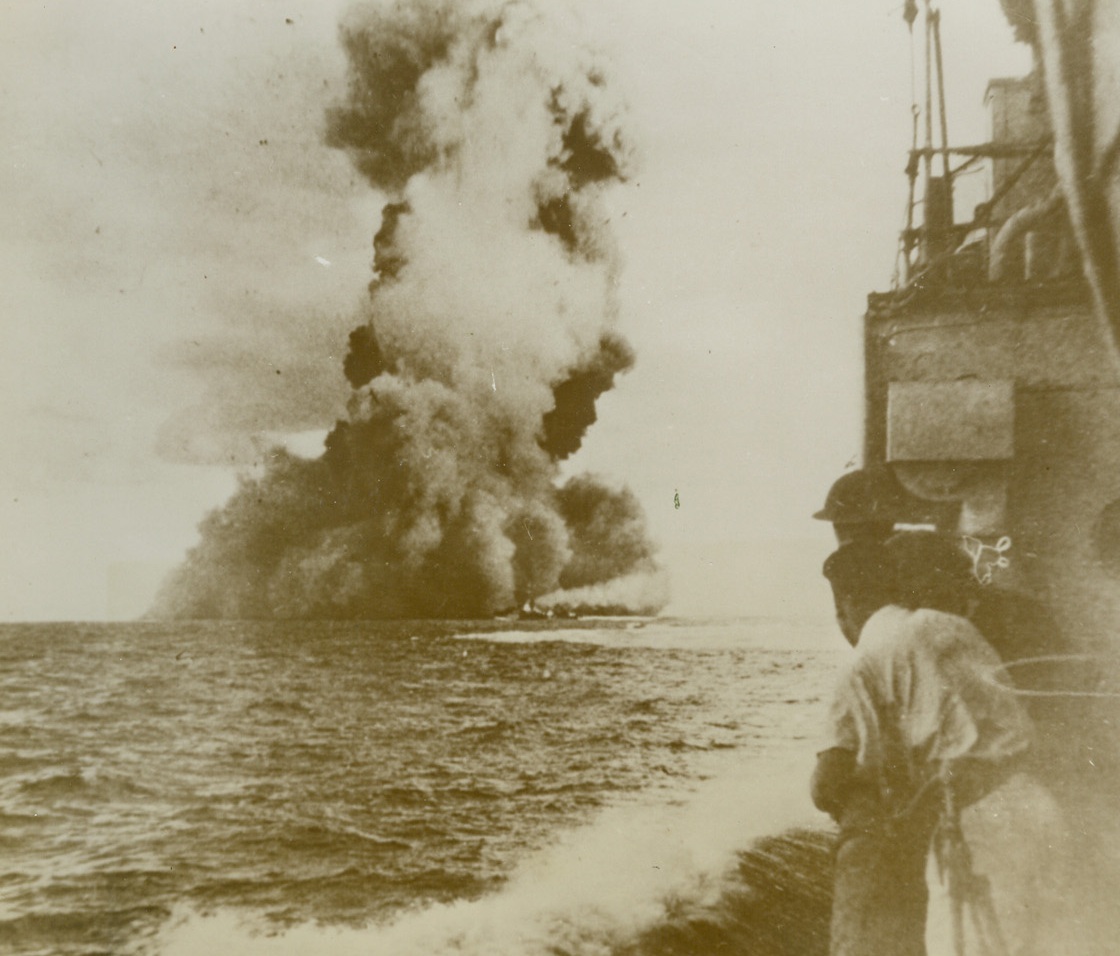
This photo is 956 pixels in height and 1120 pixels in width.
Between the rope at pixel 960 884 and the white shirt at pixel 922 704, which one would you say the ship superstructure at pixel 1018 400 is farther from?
the rope at pixel 960 884

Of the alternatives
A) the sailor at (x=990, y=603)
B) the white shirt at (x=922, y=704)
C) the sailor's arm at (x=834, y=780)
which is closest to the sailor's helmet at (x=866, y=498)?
the sailor at (x=990, y=603)

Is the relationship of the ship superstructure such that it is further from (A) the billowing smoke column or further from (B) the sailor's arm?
(A) the billowing smoke column

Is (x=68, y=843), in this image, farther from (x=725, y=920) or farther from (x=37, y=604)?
(x=725, y=920)

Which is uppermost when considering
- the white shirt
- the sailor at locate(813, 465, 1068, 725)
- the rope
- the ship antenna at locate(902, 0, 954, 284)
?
the ship antenna at locate(902, 0, 954, 284)

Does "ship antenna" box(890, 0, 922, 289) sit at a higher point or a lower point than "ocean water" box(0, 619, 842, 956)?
higher

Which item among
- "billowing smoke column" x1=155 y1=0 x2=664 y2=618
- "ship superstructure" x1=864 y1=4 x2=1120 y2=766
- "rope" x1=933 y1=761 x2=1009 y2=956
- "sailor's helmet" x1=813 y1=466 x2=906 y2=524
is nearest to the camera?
"rope" x1=933 y1=761 x2=1009 y2=956

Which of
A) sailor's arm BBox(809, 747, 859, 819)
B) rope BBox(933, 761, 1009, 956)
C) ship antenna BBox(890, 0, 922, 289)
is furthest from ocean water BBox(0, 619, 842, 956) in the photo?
ship antenna BBox(890, 0, 922, 289)

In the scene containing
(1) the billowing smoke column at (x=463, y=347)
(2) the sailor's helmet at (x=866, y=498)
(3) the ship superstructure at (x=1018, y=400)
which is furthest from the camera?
(1) the billowing smoke column at (x=463, y=347)

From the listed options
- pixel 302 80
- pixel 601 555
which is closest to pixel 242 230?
pixel 302 80
